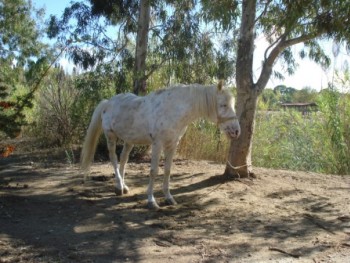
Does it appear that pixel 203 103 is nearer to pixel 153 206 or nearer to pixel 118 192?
pixel 153 206

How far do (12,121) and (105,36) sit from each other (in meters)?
3.48

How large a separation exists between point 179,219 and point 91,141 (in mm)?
2144

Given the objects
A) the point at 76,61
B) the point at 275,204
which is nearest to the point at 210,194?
the point at 275,204

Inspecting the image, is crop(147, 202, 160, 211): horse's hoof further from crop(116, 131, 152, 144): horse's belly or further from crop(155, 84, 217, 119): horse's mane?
crop(155, 84, 217, 119): horse's mane

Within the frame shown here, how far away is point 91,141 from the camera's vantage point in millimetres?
6602

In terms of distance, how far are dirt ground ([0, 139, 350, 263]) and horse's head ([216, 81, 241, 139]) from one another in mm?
1130

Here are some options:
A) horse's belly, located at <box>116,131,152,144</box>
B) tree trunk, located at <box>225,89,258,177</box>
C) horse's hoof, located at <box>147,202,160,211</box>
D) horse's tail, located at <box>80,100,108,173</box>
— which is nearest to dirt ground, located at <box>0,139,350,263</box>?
horse's hoof, located at <box>147,202,160,211</box>

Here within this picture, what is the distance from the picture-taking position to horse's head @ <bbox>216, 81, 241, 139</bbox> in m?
5.50

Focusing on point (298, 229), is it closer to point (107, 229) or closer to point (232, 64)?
point (107, 229)

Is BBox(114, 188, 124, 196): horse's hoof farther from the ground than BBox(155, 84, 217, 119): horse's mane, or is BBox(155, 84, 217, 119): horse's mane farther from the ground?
BBox(155, 84, 217, 119): horse's mane

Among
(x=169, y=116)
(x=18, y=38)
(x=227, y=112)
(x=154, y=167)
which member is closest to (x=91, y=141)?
(x=154, y=167)

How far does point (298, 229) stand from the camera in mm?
5109

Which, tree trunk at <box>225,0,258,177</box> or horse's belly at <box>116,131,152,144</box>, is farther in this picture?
tree trunk at <box>225,0,258,177</box>

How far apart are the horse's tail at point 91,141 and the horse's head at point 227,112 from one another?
2.04 meters
